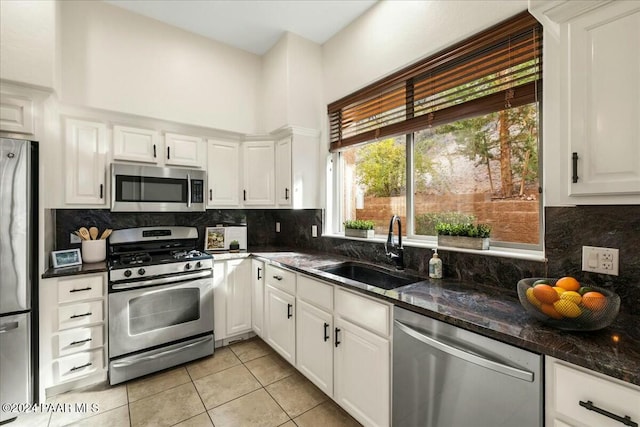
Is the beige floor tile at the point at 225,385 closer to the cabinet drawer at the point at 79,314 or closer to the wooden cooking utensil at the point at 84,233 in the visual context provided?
the cabinet drawer at the point at 79,314

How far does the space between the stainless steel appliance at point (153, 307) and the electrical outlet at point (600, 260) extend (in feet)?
8.77

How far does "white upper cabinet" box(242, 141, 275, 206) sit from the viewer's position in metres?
3.25

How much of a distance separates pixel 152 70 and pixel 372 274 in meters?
2.80

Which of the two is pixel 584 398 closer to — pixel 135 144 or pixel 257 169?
pixel 257 169

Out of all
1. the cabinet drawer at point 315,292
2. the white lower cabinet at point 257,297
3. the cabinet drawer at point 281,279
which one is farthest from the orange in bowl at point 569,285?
the white lower cabinet at point 257,297

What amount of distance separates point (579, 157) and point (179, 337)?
297 centimetres

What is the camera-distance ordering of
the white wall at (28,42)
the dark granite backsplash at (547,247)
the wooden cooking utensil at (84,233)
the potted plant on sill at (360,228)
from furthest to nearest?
the potted plant on sill at (360,228), the wooden cooking utensil at (84,233), the white wall at (28,42), the dark granite backsplash at (547,247)

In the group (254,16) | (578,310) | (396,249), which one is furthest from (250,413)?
(254,16)

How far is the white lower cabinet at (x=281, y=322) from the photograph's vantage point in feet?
7.72

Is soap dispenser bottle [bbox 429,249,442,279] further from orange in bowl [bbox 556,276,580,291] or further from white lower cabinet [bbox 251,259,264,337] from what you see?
white lower cabinet [bbox 251,259,264,337]

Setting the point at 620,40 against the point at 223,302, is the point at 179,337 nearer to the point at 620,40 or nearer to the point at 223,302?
the point at 223,302

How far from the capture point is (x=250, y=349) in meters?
2.84

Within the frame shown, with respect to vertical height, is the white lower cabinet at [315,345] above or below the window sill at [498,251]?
below

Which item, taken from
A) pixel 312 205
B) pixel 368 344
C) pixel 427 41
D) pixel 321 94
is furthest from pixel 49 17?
pixel 368 344
